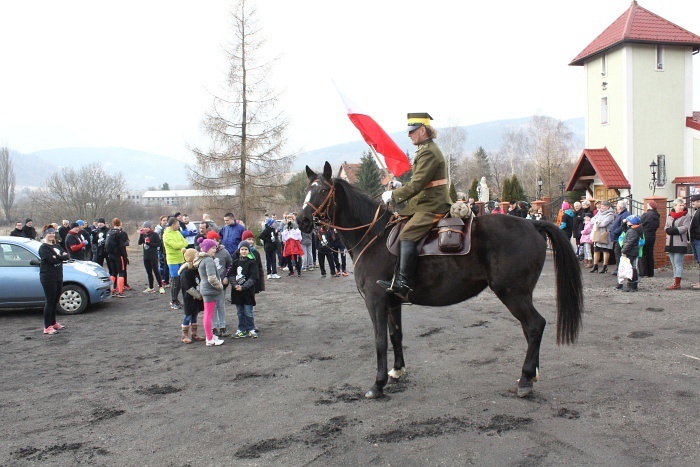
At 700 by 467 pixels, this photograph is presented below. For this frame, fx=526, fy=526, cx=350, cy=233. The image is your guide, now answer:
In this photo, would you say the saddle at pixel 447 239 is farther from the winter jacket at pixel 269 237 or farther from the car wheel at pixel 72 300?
the winter jacket at pixel 269 237

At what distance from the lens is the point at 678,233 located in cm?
1188

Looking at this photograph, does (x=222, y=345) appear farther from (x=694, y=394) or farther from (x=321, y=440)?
(x=694, y=394)

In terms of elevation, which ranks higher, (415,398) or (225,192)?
(225,192)

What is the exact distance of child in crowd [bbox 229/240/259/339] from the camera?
8.94 m

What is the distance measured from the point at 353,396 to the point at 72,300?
28.1 feet

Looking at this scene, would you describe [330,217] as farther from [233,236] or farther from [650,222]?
[650,222]

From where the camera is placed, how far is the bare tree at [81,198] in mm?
38719

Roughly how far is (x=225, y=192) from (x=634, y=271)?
957 inches

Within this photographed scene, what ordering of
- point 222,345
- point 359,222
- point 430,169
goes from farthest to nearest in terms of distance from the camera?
point 222,345 < point 359,222 < point 430,169

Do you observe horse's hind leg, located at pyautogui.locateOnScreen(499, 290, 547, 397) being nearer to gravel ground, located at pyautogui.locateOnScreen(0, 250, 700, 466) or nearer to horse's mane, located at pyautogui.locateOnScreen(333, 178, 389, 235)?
gravel ground, located at pyautogui.locateOnScreen(0, 250, 700, 466)

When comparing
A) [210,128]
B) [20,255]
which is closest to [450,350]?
[20,255]

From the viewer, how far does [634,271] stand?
38.4 feet

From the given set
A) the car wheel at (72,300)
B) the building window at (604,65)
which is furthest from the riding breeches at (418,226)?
the building window at (604,65)

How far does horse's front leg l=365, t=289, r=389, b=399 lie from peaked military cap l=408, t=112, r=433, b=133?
6.45ft
